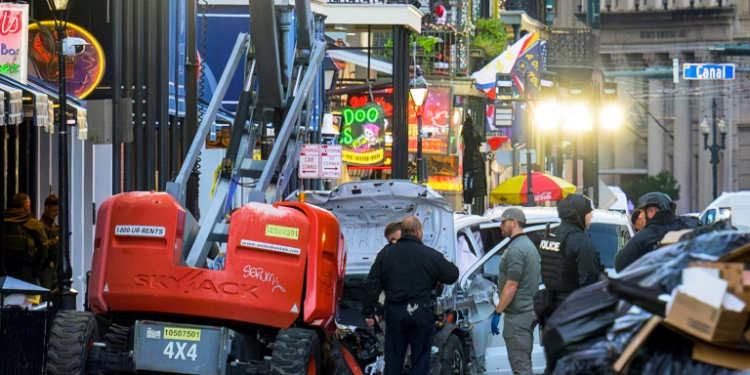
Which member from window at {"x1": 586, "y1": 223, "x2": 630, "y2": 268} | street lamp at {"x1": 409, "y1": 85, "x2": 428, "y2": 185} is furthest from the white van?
window at {"x1": 586, "y1": 223, "x2": 630, "y2": 268}

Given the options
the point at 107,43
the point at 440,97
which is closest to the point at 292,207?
the point at 107,43

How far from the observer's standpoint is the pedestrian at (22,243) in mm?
18859

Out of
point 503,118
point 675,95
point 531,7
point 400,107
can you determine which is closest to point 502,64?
point 503,118

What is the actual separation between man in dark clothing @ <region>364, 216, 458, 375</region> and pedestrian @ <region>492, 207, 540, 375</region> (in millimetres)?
1031

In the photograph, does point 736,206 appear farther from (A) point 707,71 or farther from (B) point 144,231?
(B) point 144,231

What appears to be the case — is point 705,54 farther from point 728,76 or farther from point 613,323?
point 613,323

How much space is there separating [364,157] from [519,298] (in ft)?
68.6

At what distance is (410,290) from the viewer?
14.4 meters

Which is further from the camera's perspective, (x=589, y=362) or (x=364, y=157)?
(x=364, y=157)

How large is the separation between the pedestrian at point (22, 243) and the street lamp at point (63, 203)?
2.73 meters

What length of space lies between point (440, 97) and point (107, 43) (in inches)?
834

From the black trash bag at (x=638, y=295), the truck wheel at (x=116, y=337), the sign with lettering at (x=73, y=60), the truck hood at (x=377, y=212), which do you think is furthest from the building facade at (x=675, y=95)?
the black trash bag at (x=638, y=295)

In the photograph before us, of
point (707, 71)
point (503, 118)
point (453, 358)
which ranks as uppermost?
point (707, 71)

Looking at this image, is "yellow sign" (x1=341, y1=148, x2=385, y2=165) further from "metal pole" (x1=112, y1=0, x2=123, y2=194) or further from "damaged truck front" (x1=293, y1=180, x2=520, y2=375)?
"damaged truck front" (x1=293, y1=180, x2=520, y2=375)
